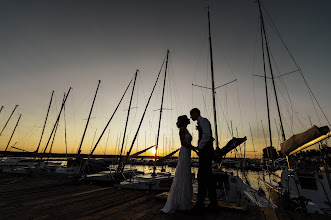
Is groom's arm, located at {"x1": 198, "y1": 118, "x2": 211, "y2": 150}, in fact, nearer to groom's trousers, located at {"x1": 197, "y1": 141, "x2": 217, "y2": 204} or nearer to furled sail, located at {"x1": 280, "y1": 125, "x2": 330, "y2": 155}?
groom's trousers, located at {"x1": 197, "y1": 141, "x2": 217, "y2": 204}

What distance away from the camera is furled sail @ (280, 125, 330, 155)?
21.4 ft

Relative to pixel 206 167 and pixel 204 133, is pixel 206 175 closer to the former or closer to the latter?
pixel 206 167

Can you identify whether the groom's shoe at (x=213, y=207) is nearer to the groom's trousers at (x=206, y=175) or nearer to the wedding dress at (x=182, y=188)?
the groom's trousers at (x=206, y=175)

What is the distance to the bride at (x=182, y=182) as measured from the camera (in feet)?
12.9

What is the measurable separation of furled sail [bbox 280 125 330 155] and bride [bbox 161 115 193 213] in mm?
6273

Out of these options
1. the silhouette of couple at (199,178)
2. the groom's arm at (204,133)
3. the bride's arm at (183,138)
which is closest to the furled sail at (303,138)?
the silhouette of couple at (199,178)

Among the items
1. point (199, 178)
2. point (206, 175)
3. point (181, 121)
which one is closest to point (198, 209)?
point (199, 178)

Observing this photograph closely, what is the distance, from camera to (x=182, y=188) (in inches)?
160

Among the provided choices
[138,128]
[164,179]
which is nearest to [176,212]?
[164,179]

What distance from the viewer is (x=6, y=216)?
3719mm

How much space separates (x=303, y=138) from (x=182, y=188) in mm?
6917

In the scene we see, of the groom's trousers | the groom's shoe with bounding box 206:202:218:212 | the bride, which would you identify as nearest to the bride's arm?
the bride

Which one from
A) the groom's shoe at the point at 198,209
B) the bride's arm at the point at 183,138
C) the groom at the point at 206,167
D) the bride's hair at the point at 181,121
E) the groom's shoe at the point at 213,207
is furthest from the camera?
the bride's hair at the point at 181,121

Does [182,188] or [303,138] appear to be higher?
[303,138]
